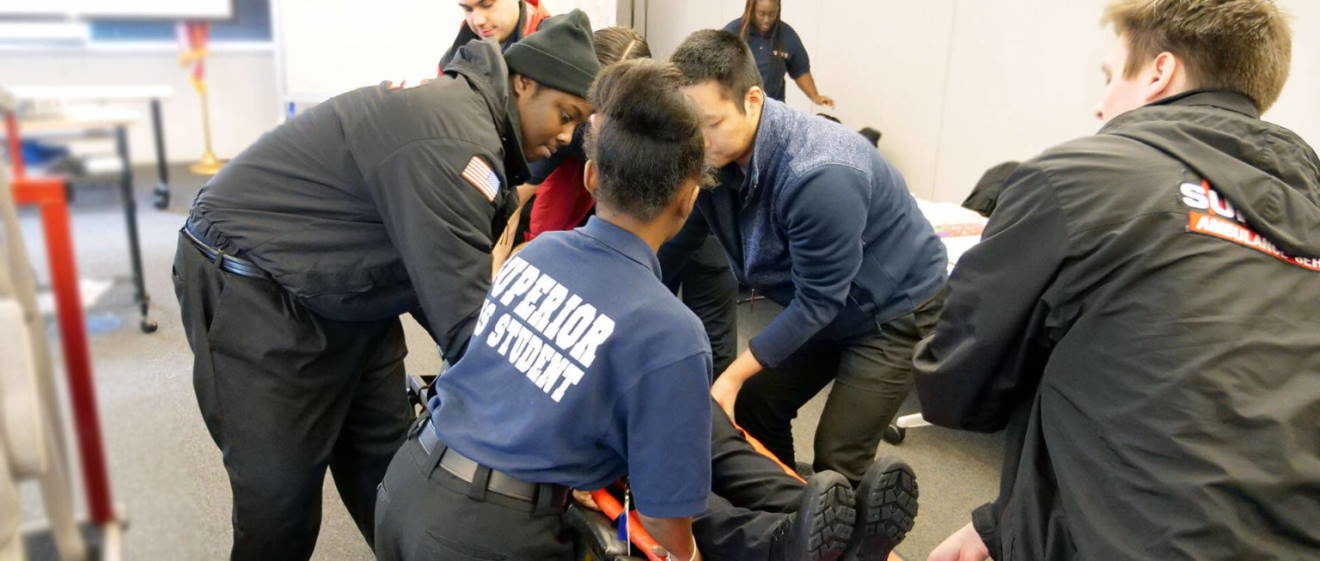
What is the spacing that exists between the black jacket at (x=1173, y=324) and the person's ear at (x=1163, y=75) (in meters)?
0.04

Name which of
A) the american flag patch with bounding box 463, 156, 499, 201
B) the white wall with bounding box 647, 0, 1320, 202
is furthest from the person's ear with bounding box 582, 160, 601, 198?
the white wall with bounding box 647, 0, 1320, 202

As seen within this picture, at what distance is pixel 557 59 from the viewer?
5.51 ft

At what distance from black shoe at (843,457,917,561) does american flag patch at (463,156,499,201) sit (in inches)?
32.8

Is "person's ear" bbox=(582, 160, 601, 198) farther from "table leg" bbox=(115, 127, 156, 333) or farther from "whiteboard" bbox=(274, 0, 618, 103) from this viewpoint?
"table leg" bbox=(115, 127, 156, 333)

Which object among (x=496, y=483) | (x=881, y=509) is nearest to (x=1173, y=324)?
(x=881, y=509)

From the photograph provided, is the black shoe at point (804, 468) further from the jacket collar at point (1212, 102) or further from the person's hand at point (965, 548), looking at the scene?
the jacket collar at point (1212, 102)

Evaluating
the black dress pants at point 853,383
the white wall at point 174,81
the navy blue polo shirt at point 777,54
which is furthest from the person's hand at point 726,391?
the navy blue polo shirt at point 777,54

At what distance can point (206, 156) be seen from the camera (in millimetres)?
474

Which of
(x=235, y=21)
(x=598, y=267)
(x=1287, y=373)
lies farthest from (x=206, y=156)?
(x=1287, y=373)

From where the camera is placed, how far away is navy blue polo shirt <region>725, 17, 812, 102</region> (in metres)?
5.56

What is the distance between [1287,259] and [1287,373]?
0.14 meters

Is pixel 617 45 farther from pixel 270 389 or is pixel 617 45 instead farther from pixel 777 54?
pixel 777 54

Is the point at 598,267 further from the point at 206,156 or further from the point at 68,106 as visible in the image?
the point at 68,106

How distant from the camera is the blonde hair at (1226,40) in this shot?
44.3 inches
